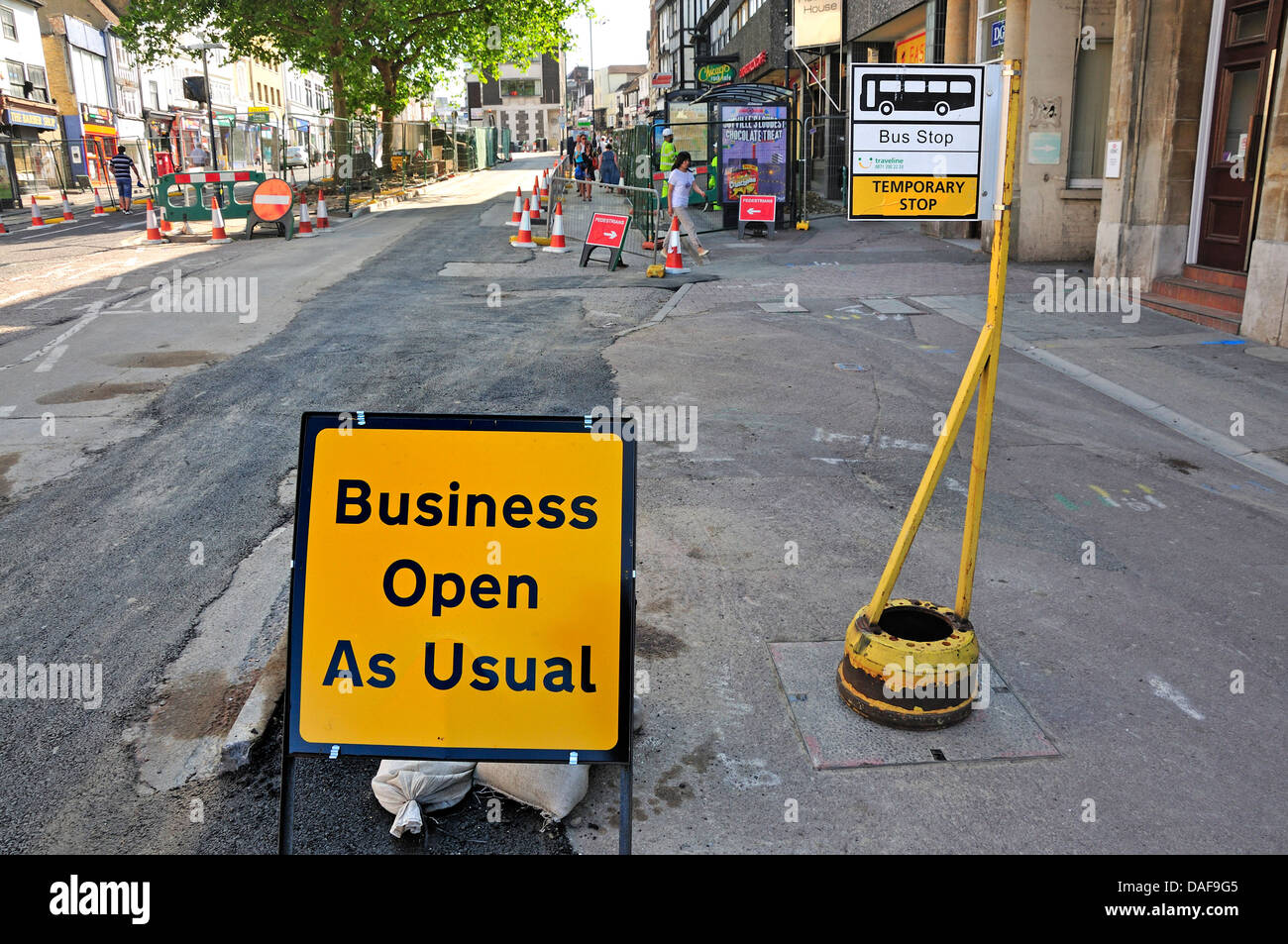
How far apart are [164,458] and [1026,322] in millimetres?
8962

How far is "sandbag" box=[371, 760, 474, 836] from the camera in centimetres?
323

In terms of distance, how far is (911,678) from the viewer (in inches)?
145

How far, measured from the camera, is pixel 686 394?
27.6 ft

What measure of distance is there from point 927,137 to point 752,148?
1770 centimetres

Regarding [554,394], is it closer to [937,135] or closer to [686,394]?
[686,394]

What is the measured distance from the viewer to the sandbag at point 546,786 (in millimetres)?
3227

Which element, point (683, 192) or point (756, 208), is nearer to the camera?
point (683, 192)

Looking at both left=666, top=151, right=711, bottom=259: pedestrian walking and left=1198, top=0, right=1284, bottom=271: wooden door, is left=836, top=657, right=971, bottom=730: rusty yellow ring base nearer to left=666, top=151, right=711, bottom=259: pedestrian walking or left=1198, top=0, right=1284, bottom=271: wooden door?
left=1198, top=0, right=1284, bottom=271: wooden door

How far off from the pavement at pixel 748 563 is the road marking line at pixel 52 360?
67 mm

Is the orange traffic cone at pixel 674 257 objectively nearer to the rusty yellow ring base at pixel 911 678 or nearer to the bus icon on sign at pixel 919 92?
the bus icon on sign at pixel 919 92

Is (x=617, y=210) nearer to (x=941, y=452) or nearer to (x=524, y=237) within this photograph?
(x=524, y=237)
